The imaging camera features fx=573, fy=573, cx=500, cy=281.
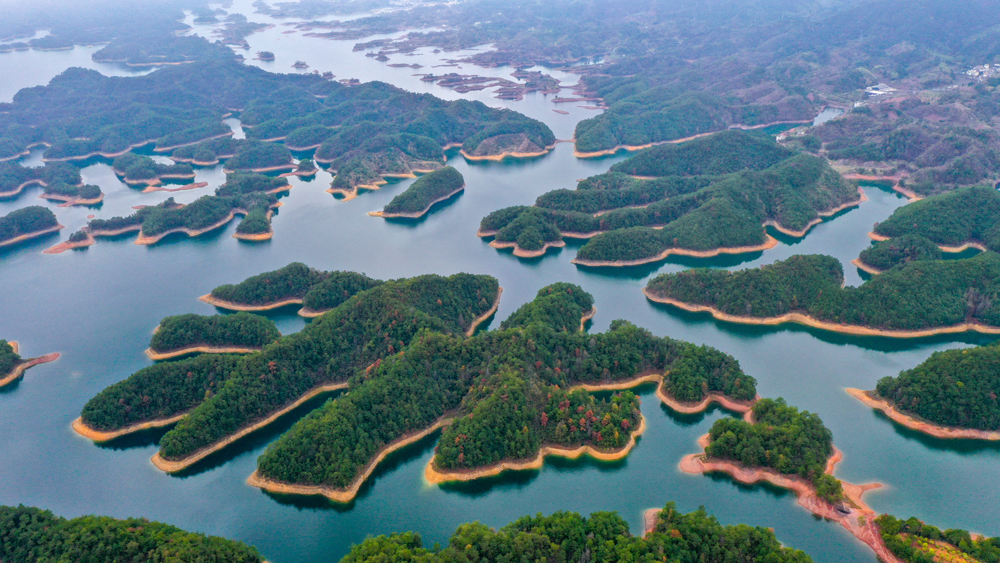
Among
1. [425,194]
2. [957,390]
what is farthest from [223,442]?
[425,194]

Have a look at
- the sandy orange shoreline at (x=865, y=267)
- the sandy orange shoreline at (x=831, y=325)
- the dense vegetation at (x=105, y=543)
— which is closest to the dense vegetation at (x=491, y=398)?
the dense vegetation at (x=105, y=543)

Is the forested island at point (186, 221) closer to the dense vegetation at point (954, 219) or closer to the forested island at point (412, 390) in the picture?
the forested island at point (412, 390)

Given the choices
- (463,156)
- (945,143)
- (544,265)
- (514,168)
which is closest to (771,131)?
(945,143)

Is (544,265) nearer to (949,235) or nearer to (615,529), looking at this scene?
(615,529)

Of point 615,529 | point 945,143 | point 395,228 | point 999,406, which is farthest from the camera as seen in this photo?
point 945,143

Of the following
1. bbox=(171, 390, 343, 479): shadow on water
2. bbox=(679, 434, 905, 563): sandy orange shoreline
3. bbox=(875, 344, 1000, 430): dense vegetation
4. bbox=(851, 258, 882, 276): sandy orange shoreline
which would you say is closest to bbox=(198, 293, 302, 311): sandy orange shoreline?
bbox=(171, 390, 343, 479): shadow on water

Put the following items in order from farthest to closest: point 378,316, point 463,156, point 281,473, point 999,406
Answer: point 463,156 → point 378,316 → point 999,406 → point 281,473

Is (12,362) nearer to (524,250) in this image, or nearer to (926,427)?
(524,250)
